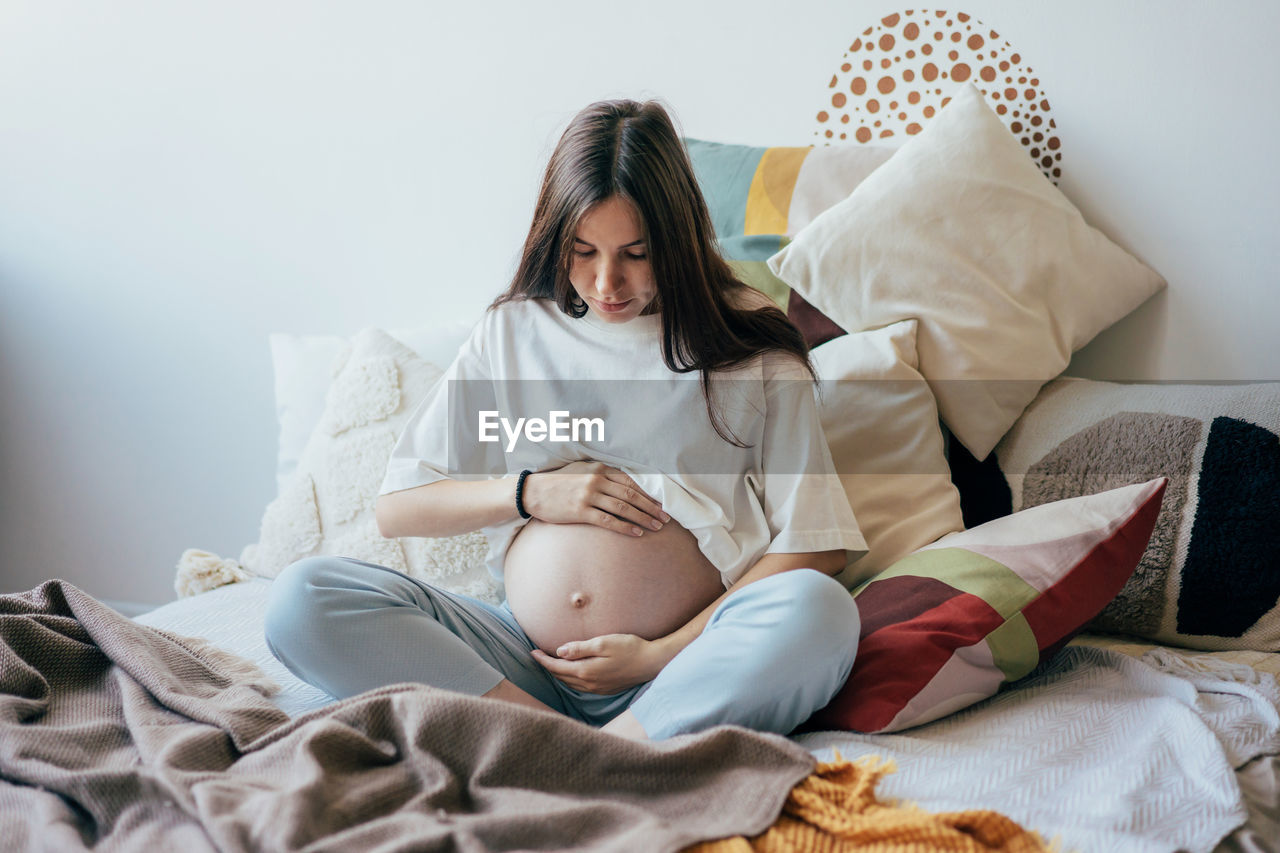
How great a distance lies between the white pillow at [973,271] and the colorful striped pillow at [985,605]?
24 cm

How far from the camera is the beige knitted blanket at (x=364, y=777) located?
0.68m

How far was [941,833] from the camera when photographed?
691 millimetres

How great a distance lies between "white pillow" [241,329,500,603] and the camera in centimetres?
148

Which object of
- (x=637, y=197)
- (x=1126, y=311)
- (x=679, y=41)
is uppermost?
(x=679, y=41)

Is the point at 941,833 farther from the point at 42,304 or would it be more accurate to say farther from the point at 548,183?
the point at 42,304

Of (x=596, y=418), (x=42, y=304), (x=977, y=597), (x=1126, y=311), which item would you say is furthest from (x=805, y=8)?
(x=42, y=304)

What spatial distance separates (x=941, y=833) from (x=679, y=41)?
1.31m

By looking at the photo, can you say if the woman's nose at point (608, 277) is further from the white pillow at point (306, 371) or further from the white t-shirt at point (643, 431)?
the white pillow at point (306, 371)

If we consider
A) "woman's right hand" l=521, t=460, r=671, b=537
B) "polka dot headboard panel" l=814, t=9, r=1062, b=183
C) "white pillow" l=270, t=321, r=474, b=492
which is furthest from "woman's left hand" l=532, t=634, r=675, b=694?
"polka dot headboard panel" l=814, t=9, r=1062, b=183

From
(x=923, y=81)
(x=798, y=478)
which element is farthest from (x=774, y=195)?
(x=798, y=478)

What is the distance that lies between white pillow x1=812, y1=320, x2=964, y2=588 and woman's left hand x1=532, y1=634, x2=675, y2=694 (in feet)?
0.99

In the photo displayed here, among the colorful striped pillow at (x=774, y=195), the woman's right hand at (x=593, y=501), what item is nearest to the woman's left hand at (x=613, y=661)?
the woman's right hand at (x=593, y=501)

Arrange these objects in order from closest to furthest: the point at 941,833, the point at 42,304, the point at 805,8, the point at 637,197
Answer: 1. the point at 941,833
2. the point at 637,197
3. the point at 805,8
4. the point at 42,304

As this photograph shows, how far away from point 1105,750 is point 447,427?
79cm
